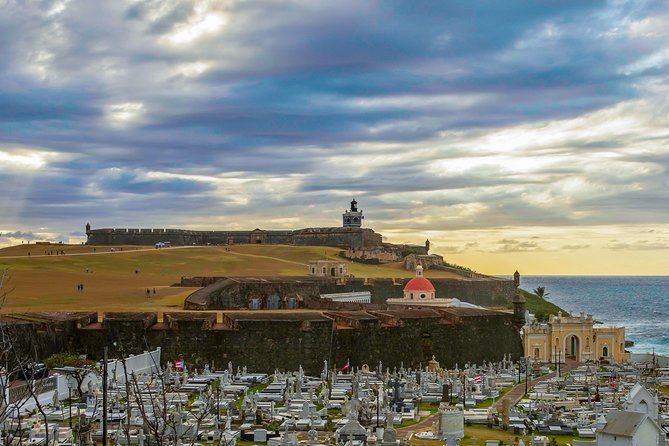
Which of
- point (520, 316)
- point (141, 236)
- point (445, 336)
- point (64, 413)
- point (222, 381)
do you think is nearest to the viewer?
point (64, 413)

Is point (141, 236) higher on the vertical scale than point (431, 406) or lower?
higher

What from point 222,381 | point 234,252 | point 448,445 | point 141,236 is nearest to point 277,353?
point 222,381

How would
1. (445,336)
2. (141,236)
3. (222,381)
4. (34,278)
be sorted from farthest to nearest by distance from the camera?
(141,236), (34,278), (445,336), (222,381)

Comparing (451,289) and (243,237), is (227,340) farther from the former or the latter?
(243,237)

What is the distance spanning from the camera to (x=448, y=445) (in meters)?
22.3

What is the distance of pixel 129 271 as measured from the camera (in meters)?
79.2

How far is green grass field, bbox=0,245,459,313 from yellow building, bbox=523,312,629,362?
750 inches

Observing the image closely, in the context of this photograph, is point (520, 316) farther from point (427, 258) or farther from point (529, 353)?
point (427, 258)

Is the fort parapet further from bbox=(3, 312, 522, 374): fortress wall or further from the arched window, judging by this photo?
bbox=(3, 312, 522, 374): fortress wall

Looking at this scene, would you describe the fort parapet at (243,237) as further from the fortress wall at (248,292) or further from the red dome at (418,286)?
the fortress wall at (248,292)

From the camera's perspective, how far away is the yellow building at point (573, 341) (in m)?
52.7

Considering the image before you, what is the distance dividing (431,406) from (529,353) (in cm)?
2030

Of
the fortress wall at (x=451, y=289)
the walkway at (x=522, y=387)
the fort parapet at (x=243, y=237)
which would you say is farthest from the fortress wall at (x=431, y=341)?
the fort parapet at (x=243, y=237)

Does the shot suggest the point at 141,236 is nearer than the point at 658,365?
No
